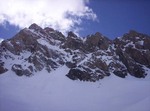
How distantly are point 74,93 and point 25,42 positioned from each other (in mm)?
36074

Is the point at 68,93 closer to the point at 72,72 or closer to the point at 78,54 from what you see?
the point at 72,72

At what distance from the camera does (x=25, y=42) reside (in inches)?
4077

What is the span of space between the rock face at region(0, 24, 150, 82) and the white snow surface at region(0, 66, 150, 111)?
3.12 meters

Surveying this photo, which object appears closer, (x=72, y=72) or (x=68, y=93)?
(x=68, y=93)

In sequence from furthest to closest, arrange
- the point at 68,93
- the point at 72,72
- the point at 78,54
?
1. the point at 78,54
2. the point at 72,72
3. the point at 68,93

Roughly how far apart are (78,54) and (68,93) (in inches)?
941

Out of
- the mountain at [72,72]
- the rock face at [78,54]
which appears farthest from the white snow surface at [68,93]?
the rock face at [78,54]

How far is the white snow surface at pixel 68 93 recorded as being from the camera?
214 feet

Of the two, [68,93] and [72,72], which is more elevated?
[72,72]

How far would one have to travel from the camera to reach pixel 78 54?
98500 mm

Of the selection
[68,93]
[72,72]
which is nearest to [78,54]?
[72,72]

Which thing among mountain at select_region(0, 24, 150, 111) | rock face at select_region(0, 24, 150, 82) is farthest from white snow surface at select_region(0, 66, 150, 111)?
rock face at select_region(0, 24, 150, 82)

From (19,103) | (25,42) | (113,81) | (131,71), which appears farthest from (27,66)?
(131,71)

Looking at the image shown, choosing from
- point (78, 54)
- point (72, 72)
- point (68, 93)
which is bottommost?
point (68, 93)
